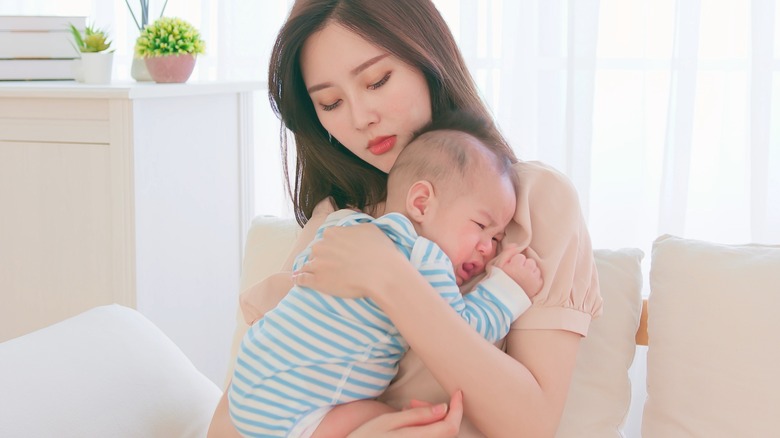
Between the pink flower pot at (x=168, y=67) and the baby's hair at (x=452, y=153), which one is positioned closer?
the baby's hair at (x=452, y=153)

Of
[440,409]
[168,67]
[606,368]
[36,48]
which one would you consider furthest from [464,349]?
[36,48]

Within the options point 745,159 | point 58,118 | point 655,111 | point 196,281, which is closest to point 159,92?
point 58,118

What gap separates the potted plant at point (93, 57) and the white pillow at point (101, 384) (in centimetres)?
106

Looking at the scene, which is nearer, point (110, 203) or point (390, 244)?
point (390, 244)

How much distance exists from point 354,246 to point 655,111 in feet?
5.47

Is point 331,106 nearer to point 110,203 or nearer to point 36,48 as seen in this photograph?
point 110,203

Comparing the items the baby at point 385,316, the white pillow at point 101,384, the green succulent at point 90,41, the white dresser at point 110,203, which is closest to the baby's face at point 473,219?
the baby at point 385,316

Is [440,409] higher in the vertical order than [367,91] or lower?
lower

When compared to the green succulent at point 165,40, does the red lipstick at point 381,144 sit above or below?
below

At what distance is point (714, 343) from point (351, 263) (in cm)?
63

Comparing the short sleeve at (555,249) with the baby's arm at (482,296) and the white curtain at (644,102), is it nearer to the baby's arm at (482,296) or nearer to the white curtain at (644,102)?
the baby's arm at (482,296)

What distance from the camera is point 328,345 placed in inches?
50.9

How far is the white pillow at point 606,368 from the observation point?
1561mm

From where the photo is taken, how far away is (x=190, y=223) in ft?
8.62
